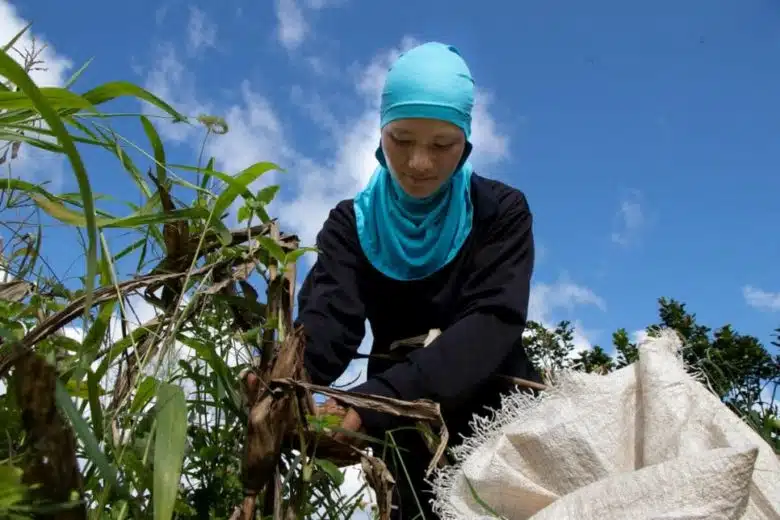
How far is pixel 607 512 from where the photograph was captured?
0.97 metres

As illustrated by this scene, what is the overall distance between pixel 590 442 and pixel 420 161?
59 centimetres

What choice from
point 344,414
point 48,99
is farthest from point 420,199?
point 48,99

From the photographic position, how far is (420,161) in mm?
1448

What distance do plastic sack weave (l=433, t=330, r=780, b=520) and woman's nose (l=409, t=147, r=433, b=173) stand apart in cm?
46

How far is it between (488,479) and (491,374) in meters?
0.33

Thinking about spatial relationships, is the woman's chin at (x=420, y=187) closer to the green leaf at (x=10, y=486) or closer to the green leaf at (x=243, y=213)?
the green leaf at (x=243, y=213)

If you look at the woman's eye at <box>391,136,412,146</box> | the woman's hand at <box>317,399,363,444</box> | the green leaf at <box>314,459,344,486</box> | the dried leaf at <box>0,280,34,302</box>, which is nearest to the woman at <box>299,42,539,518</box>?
the woman's eye at <box>391,136,412,146</box>

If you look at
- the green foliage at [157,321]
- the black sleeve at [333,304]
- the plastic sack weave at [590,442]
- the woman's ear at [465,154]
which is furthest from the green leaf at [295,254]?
the woman's ear at [465,154]

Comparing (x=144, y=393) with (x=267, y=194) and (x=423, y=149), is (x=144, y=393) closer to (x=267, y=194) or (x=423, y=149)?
(x=267, y=194)

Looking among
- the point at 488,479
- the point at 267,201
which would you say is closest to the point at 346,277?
the point at 488,479

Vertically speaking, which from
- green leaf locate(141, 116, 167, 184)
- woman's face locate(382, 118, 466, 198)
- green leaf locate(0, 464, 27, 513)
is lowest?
green leaf locate(0, 464, 27, 513)

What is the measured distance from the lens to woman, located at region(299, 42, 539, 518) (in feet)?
4.66

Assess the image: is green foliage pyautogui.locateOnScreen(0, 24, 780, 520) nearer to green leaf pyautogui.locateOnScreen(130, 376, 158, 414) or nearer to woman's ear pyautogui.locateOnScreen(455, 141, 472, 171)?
green leaf pyautogui.locateOnScreen(130, 376, 158, 414)

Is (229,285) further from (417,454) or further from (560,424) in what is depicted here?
(417,454)
